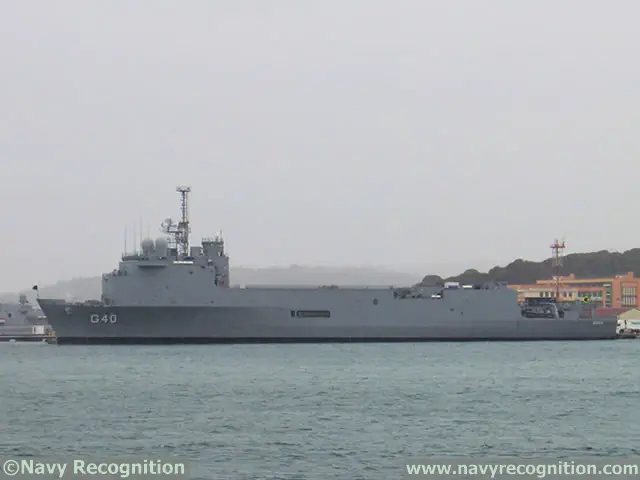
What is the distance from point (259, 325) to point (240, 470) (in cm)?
2971

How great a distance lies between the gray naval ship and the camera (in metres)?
44.1

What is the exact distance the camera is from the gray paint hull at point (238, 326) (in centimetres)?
4412

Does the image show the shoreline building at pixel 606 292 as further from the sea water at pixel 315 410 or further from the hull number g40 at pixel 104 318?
the sea water at pixel 315 410

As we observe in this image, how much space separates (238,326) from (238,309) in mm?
715

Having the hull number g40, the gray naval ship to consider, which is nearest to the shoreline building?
the gray naval ship

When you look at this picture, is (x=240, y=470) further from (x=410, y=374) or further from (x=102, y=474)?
(x=410, y=374)

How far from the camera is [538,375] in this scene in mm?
30109

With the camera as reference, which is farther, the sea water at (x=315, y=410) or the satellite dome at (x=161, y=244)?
the satellite dome at (x=161, y=244)

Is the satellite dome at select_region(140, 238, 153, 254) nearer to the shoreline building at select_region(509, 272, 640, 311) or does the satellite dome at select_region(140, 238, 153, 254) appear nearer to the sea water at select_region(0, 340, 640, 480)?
the sea water at select_region(0, 340, 640, 480)

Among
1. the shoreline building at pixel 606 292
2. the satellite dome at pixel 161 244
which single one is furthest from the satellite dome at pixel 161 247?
the shoreline building at pixel 606 292

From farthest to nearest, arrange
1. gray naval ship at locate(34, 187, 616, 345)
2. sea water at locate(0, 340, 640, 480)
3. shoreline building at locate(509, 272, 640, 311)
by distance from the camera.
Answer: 1. shoreline building at locate(509, 272, 640, 311)
2. gray naval ship at locate(34, 187, 616, 345)
3. sea water at locate(0, 340, 640, 480)

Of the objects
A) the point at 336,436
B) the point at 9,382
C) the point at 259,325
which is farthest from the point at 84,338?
the point at 336,436

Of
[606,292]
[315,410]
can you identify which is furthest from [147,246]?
[606,292]

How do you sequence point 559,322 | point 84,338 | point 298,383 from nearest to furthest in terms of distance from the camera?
point 298,383, point 84,338, point 559,322
